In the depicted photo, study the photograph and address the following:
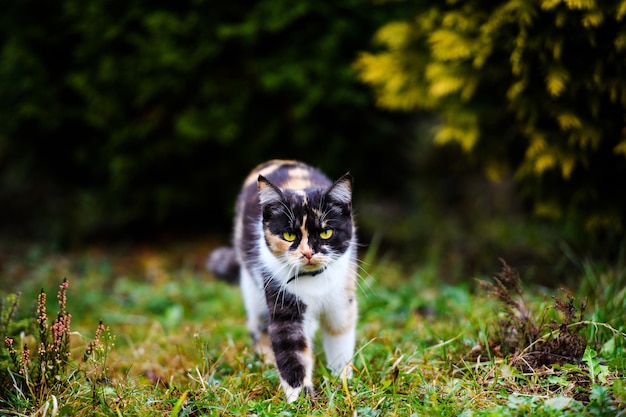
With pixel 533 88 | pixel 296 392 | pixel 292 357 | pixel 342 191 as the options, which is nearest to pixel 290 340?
pixel 292 357

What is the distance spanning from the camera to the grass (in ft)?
8.00

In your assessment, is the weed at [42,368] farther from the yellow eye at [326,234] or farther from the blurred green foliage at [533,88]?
the blurred green foliage at [533,88]

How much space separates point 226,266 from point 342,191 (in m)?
1.37

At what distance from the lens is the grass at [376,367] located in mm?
2438

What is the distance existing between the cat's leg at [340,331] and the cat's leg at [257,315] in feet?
1.31

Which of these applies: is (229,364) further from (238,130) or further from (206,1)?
(206,1)

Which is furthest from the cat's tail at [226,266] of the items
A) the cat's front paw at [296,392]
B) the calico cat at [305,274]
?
the cat's front paw at [296,392]

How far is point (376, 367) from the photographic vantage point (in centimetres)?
299

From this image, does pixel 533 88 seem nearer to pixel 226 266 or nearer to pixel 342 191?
pixel 342 191

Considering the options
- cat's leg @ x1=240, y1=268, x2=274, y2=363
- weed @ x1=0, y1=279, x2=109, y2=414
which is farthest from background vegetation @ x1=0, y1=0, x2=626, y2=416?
cat's leg @ x1=240, y1=268, x2=274, y2=363

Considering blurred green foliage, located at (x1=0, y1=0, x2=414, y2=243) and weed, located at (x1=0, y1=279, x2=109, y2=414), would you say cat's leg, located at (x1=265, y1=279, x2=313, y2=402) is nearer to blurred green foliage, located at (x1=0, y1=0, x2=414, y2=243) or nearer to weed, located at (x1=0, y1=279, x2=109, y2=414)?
weed, located at (x1=0, y1=279, x2=109, y2=414)

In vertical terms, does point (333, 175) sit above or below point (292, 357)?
above

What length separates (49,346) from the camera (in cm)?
248

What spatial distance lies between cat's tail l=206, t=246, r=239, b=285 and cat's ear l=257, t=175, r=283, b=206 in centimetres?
113
